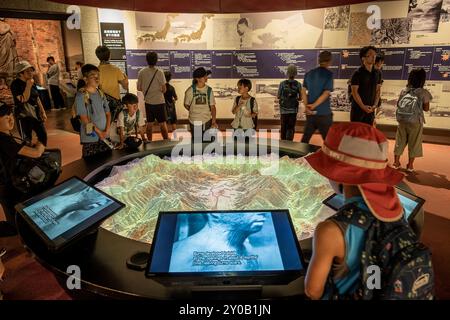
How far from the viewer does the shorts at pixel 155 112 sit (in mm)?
5551

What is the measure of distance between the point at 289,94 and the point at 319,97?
33.2 inches

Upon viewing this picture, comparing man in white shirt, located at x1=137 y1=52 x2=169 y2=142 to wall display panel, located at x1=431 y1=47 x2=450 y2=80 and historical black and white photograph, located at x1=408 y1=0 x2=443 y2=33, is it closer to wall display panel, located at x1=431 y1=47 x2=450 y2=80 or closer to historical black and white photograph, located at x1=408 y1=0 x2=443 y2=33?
historical black and white photograph, located at x1=408 y1=0 x2=443 y2=33

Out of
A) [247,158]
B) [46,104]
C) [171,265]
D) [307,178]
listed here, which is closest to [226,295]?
[171,265]

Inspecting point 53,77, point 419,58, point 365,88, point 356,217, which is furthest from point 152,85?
point 53,77

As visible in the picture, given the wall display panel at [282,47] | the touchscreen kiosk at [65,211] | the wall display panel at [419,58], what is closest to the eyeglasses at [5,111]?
the touchscreen kiosk at [65,211]

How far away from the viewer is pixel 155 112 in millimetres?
5594

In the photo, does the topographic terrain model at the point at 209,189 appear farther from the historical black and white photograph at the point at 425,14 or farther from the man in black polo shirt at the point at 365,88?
the historical black and white photograph at the point at 425,14

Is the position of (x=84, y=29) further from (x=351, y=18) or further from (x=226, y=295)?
(x=226, y=295)

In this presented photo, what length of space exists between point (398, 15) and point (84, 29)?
5.67 meters

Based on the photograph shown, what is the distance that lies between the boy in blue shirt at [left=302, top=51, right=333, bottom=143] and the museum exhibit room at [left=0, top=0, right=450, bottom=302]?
0.06ft

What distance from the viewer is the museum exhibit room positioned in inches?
45.5

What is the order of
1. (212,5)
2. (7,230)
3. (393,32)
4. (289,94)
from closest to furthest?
1. (7,230)
2. (212,5)
3. (289,94)
4. (393,32)

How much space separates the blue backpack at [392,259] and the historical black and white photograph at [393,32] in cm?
611

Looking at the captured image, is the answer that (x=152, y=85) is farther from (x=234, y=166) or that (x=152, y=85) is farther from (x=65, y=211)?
(x=65, y=211)
